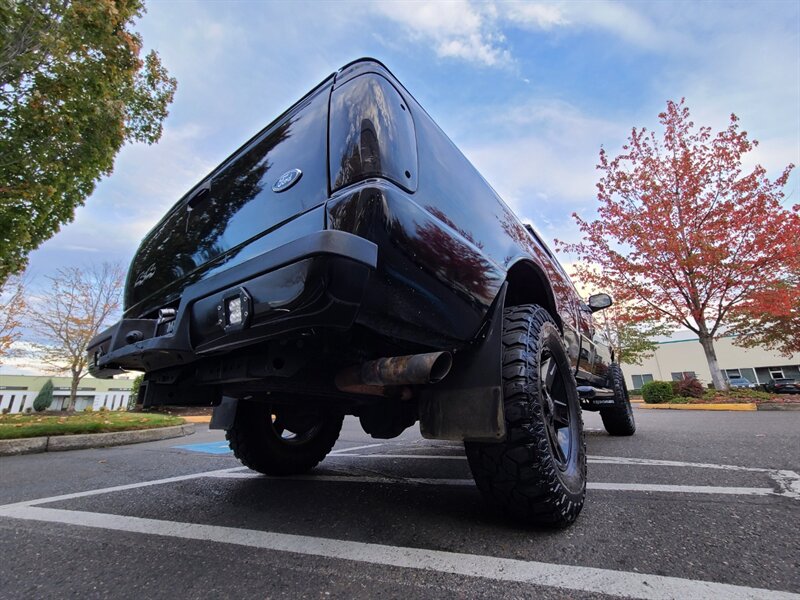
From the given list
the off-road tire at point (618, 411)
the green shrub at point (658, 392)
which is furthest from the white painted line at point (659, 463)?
the green shrub at point (658, 392)

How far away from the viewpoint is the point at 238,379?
1.65 m

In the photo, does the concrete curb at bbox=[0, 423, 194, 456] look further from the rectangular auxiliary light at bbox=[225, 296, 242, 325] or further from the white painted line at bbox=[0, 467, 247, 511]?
the rectangular auxiliary light at bbox=[225, 296, 242, 325]

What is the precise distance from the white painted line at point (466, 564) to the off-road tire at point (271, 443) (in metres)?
0.85

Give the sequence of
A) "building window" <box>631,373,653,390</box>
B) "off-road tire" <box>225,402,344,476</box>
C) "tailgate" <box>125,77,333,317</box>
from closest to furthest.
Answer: "tailgate" <box>125,77,333,317</box>
"off-road tire" <box>225,402,344,476</box>
"building window" <box>631,373,653,390</box>

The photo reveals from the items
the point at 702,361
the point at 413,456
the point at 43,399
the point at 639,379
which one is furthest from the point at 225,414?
the point at 702,361

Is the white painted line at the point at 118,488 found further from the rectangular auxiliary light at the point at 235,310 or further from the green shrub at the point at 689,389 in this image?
the green shrub at the point at 689,389

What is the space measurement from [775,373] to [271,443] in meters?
43.2

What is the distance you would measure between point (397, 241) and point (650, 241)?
12.9m

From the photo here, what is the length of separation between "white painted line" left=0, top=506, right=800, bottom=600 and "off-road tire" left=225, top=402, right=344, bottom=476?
85 cm

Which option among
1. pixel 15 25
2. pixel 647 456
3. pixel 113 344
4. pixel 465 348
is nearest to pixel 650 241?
pixel 647 456

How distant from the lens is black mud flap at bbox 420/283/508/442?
1531 mm

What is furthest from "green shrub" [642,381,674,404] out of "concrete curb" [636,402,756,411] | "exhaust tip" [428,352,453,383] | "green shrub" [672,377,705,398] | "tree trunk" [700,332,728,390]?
"exhaust tip" [428,352,453,383]

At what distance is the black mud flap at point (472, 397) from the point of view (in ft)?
5.02

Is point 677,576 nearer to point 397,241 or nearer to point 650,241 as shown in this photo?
point 397,241
